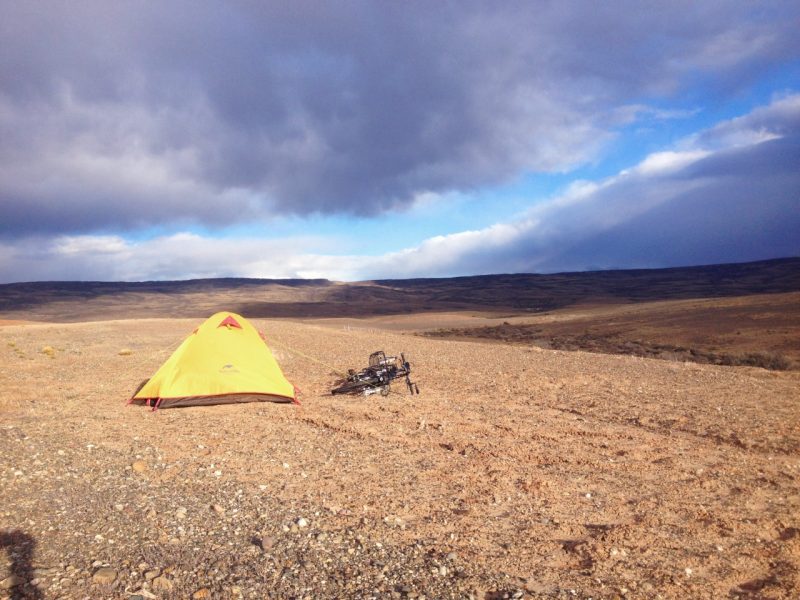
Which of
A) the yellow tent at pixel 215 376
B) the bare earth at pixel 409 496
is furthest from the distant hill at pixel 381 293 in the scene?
the bare earth at pixel 409 496

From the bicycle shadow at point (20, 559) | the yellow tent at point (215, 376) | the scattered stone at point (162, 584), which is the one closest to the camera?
the bicycle shadow at point (20, 559)

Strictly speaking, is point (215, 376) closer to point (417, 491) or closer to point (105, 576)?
point (417, 491)

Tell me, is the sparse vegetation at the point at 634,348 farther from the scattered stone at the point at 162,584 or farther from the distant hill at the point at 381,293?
the distant hill at the point at 381,293

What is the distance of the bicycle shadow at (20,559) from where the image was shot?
411cm

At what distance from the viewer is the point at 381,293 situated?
132625 mm

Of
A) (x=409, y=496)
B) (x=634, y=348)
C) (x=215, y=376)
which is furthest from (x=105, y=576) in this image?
(x=634, y=348)

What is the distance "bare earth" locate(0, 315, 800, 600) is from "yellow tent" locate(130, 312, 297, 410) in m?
0.42

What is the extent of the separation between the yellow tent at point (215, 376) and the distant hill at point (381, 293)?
71371 mm

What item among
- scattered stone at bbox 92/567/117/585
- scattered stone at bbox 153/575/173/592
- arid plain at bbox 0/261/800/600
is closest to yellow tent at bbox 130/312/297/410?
arid plain at bbox 0/261/800/600

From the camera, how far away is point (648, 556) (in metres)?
4.80

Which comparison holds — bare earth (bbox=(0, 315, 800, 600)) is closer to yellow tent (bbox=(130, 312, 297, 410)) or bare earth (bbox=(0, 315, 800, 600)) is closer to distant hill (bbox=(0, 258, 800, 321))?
yellow tent (bbox=(130, 312, 297, 410))

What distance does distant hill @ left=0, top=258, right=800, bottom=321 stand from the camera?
91.4 metres

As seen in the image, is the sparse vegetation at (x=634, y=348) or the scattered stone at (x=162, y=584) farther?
the sparse vegetation at (x=634, y=348)

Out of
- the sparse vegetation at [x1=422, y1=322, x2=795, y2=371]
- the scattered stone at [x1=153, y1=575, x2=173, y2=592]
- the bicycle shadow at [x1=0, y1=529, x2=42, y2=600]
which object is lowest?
the sparse vegetation at [x1=422, y1=322, x2=795, y2=371]
